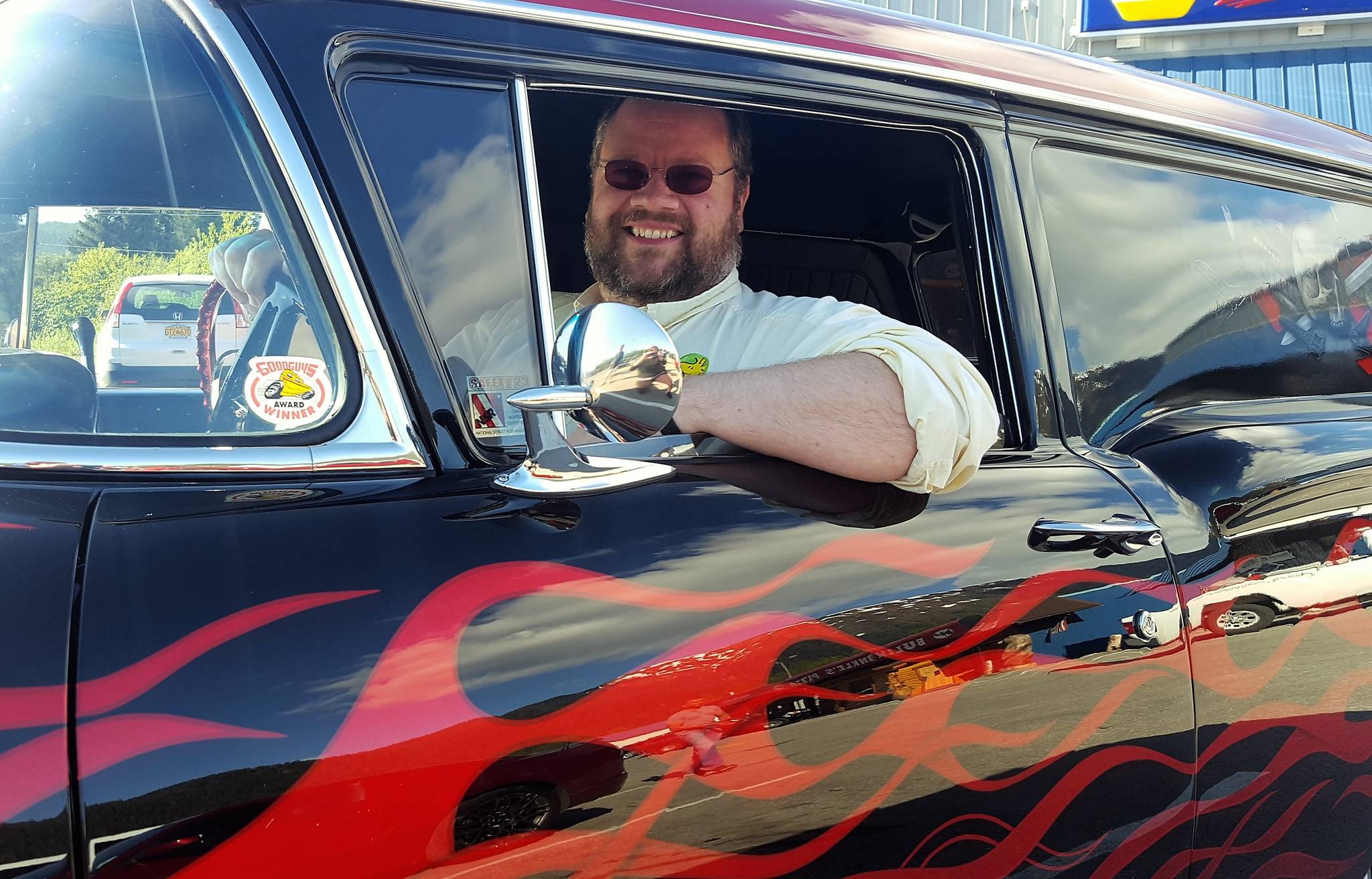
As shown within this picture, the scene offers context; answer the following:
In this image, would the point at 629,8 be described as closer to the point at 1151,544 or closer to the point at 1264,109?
the point at 1151,544

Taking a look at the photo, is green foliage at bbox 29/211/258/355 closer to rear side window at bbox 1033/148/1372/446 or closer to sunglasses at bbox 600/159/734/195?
sunglasses at bbox 600/159/734/195

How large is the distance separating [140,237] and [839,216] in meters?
1.85

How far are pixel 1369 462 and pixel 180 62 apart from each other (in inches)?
79.3

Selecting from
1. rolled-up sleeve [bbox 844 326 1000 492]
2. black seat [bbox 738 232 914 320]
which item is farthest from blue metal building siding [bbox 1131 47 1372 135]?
rolled-up sleeve [bbox 844 326 1000 492]

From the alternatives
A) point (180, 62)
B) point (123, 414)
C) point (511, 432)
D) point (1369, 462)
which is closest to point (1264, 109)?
point (1369, 462)

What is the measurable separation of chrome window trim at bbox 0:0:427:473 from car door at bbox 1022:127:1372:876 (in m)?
1.18

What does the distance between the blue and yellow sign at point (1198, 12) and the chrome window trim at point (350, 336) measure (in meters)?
10.7

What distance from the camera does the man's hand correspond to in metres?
1.28

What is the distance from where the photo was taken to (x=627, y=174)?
225 cm

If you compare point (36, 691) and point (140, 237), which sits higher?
point (140, 237)

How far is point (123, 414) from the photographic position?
3.91 ft

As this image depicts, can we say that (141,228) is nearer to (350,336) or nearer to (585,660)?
(350,336)

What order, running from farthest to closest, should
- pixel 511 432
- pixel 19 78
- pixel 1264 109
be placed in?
1. pixel 1264 109
2. pixel 511 432
3. pixel 19 78

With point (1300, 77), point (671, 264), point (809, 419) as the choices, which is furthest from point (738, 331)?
point (1300, 77)
